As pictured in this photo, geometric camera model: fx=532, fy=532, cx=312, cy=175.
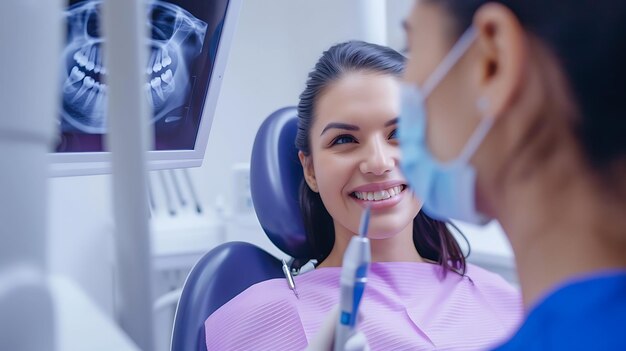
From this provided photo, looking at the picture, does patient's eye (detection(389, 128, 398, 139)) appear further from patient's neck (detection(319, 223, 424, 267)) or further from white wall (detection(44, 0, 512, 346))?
white wall (detection(44, 0, 512, 346))

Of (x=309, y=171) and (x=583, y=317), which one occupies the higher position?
(x=583, y=317)

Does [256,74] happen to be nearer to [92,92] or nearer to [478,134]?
[92,92]

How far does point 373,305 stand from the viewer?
105 cm

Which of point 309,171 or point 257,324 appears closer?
point 257,324

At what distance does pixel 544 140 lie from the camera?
0.45m

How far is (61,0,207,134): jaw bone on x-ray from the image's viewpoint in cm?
70

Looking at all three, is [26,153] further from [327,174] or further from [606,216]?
[327,174]

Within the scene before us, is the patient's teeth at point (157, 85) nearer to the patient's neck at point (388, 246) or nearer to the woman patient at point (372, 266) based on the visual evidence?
the woman patient at point (372, 266)

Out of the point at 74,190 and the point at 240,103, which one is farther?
the point at 240,103

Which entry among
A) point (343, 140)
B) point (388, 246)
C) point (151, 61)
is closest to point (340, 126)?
point (343, 140)

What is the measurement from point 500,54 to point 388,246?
72 cm

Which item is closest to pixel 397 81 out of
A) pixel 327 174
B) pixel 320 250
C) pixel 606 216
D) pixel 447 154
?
pixel 327 174

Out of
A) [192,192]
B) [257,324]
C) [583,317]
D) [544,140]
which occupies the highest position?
[544,140]

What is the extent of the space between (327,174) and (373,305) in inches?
10.8
